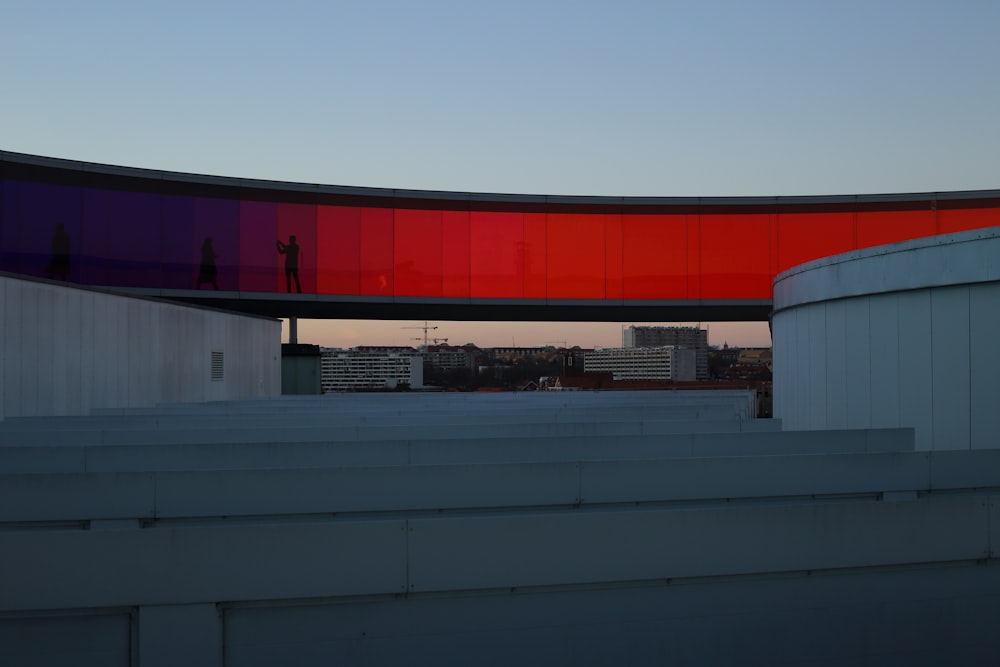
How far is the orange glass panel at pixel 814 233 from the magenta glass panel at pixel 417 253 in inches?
361

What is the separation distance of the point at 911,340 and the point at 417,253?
16.2m

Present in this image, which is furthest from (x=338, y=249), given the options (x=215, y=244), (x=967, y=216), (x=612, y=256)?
(x=967, y=216)

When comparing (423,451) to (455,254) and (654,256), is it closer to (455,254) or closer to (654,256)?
(455,254)

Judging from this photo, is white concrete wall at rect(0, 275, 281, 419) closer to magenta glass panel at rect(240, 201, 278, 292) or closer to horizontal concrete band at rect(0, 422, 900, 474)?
magenta glass panel at rect(240, 201, 278, 292)

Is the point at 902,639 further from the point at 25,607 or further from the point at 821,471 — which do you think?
the point at 25,607

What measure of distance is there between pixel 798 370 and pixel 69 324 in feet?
30.3

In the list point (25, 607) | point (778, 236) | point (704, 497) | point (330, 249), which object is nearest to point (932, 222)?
point (778, 236)

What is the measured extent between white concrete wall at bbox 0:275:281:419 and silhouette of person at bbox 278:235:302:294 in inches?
150

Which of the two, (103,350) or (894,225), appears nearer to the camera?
(103,350)

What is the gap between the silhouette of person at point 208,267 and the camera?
2060cm

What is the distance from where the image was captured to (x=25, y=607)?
380cm

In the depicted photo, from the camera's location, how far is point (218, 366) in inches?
655

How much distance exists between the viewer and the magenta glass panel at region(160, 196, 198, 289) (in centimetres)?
2016

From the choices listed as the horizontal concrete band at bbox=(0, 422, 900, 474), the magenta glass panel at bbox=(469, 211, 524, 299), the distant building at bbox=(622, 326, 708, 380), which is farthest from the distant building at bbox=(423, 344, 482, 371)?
the distant building at bbox=(622, 326, 708, 380)
